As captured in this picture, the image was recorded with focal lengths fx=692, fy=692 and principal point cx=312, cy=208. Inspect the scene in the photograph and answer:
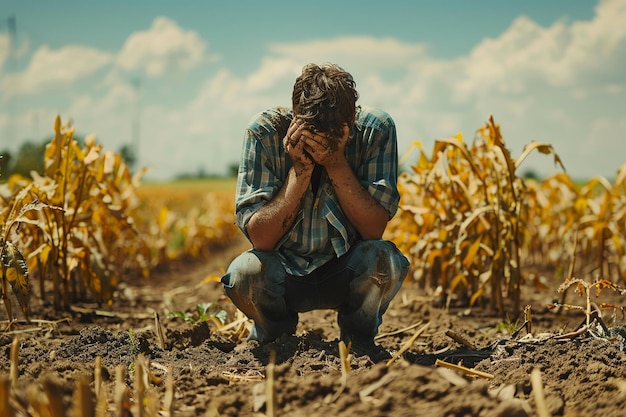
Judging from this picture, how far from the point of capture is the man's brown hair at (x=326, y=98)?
2.62 metres

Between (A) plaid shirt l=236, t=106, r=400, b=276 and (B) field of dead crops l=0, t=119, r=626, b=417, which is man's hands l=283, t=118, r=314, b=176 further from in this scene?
(B) field of dead crops l=0, t=119, r=626, b=417

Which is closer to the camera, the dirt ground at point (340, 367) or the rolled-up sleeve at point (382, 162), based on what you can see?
the dirt ground at point (340, 367)

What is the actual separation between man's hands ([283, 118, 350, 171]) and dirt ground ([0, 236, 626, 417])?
706 mm

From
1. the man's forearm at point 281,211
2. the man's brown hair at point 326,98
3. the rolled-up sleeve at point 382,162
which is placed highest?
the man's brown hair at point 326,98

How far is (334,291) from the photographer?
2988 mm

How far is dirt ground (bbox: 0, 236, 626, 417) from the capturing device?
1893 mm

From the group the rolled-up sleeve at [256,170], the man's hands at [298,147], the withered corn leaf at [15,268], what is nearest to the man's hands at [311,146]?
the man's hands at [298,147]

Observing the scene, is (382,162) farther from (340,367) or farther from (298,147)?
(340,367)

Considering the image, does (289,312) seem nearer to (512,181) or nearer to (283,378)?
(283,378)

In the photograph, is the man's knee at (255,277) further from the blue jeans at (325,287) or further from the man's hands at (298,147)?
the man's hands at (298,147)

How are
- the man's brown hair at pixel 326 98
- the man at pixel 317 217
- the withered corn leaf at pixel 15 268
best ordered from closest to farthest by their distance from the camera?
the man's brown hair at pixel 326 98 → the man at pixel 317 217 → the withered corn leaf at pixel 15 268

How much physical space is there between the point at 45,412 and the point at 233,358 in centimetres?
123

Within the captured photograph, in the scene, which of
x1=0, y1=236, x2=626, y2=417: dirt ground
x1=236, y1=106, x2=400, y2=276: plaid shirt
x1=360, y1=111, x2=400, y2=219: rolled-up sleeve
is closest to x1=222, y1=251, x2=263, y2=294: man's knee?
x1=236, y1=106, x2=400, y2=276: plaid shirt

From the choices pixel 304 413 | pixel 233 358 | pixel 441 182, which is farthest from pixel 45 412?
pixel 441 182
